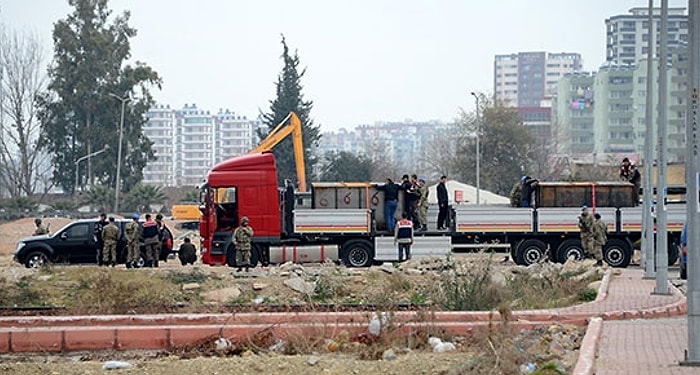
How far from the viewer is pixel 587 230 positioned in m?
34.2

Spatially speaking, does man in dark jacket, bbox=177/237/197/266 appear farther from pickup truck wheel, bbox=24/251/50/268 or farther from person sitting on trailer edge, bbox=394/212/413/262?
person sitting on trailer edge, bbox=394/212/413/262

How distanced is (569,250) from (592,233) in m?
2.10

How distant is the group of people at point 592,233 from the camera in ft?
112

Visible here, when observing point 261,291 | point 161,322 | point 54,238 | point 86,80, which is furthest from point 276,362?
point 86,80

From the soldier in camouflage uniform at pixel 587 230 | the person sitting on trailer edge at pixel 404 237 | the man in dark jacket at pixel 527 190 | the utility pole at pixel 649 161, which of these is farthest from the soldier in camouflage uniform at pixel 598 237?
the person sitting on trailer edge at pixel 404 237

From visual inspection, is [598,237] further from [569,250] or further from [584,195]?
[584,195]

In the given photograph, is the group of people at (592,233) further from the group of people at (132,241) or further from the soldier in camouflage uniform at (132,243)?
the soldier in camouflage uniform at (132,243)

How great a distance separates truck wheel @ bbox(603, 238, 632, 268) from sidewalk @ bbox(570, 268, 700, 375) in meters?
13.2

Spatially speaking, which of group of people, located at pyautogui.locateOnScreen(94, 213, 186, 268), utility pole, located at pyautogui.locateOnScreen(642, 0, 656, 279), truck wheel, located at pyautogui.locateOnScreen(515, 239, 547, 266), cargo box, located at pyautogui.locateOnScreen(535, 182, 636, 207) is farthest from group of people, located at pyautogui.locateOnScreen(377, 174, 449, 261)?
utility pole, located at pyautogui.locateOnScreen(642, 0, 656, 279)

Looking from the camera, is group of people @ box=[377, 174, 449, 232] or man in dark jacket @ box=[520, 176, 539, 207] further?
man in dark jacket @ box=[520, 176, 539, 207]

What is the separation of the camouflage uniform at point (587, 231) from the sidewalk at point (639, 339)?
35.9 ft

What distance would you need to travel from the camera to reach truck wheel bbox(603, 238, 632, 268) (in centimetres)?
3625

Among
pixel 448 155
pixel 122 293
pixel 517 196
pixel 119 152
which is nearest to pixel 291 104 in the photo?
pixel 119 152

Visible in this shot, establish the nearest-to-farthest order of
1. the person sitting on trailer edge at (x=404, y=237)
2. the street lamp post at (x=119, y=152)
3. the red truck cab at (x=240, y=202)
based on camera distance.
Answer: the person sitting on trailer edge at (x=404, y=237), the red truck cab at (x=240, y=202), the street lamp post at (x=119, y=152)
